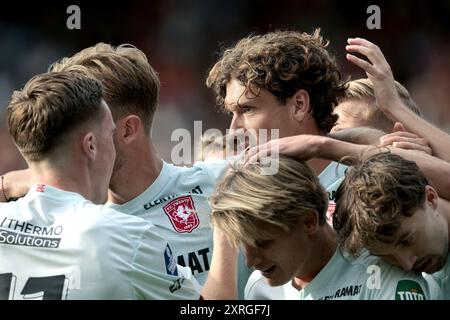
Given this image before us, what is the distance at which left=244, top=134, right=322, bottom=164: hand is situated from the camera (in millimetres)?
2932

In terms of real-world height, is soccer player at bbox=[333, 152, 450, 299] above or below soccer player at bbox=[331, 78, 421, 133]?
below

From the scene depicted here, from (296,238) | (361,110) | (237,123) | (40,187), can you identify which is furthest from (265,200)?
(361,110)

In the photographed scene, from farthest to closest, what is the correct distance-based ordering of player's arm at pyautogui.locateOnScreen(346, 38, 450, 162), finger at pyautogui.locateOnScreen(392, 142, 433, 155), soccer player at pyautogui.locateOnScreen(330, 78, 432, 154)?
soccer player at pyautogui.locateOnScreen(330, 78, 432, 154), player's arm at pyautogui.locateOnScreen(346, 38, 450, 162), finger at pyautogui.locateOnScreen(392, 142, 433, 155)

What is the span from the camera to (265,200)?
2.77 metres

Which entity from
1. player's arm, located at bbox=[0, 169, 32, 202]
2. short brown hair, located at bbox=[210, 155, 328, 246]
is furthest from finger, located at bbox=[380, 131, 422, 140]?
player's arm, located at bbox=[0, 169, 32, 202]

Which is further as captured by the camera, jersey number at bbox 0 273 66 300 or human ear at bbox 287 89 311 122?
human ear at bbox 287 89 311 122

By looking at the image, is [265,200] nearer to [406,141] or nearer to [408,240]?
[408,240]

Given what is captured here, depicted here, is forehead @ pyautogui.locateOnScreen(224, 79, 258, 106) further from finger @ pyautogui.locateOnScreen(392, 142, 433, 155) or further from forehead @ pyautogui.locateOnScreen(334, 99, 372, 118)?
finger @ pyautogui.locateOnScreen(392, 142, 433, 155)

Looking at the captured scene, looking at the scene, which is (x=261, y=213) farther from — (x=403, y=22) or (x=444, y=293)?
(x=403, y=22)

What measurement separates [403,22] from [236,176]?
6.67 meters

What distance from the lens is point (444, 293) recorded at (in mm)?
2908

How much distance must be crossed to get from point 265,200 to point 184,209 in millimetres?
968

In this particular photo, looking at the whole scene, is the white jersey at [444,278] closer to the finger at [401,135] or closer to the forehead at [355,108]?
the finger at [401,135]

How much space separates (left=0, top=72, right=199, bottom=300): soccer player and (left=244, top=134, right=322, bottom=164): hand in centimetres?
47
